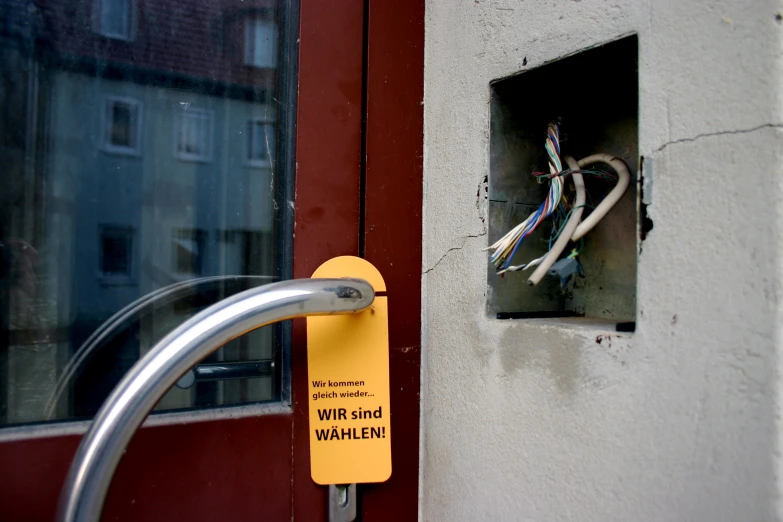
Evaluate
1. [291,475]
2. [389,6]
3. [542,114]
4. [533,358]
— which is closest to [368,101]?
[389,6]

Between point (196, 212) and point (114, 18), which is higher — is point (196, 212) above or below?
below

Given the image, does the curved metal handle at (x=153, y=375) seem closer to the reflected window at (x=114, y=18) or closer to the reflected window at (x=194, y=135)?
the reflected window at (x=194, y=135)

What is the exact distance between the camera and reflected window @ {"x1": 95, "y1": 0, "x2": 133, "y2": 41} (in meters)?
0.67

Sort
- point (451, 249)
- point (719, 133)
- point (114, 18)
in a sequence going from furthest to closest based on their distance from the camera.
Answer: point (451, 249) → point (114, 18) → point (719, 133)

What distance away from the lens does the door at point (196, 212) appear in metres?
0.64

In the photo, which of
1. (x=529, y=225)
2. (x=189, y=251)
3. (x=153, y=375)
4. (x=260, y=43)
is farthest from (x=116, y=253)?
(x=529, y=225)

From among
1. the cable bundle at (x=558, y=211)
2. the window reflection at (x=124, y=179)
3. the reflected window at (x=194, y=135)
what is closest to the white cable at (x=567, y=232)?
the cable bundle at (x=558, y=211)

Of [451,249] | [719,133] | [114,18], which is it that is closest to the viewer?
[719,133]

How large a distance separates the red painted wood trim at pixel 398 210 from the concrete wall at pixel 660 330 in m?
0.08

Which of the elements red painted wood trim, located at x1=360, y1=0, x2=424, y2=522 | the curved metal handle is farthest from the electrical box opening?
the curved metal handle

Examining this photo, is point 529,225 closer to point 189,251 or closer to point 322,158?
point 322,158

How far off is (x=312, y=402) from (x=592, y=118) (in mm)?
562

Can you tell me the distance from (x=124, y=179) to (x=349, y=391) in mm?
397

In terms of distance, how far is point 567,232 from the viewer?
2.32 ft
